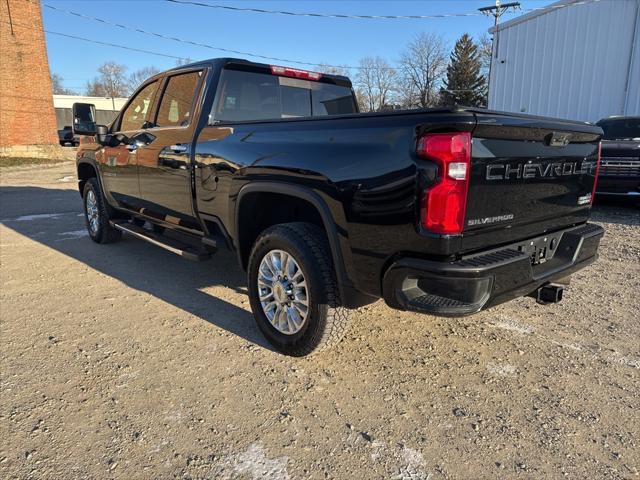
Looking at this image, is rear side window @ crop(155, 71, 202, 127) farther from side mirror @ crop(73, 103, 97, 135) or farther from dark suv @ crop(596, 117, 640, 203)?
dark suv @ crop(596, 117, 640, 203)

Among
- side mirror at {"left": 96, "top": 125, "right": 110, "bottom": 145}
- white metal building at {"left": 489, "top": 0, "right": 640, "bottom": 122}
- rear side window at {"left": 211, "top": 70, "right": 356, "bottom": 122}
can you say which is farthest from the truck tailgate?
white metal building at {"left": 489, "top": 0, "right": 640, "bottom": 122}

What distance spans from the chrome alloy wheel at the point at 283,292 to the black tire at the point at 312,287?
48 mm

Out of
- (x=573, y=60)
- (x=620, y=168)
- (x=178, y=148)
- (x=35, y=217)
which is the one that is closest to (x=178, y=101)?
(x=178, y=148)

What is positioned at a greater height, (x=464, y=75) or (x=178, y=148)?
(x=464, y=75)

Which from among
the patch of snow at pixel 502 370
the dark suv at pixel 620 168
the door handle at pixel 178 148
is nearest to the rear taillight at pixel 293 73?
the door handle at pixel 178 148

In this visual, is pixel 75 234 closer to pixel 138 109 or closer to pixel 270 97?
pixel 138 109

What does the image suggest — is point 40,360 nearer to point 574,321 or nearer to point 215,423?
point 215,423

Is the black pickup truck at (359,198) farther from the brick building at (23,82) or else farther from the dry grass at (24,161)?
the brick building at (23,82)

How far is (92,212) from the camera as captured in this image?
6.24 m

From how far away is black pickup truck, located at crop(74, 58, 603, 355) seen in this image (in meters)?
2.26

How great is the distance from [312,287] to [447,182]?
1.07 metres

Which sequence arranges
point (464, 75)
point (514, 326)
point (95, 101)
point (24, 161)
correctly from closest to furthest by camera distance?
point (514, 326) → point (24, 161) → point (464, 75) → point (95, 101)

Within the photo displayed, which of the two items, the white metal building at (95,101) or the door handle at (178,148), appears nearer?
the door handle at (178,148)

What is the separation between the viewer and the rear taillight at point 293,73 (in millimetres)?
4270
